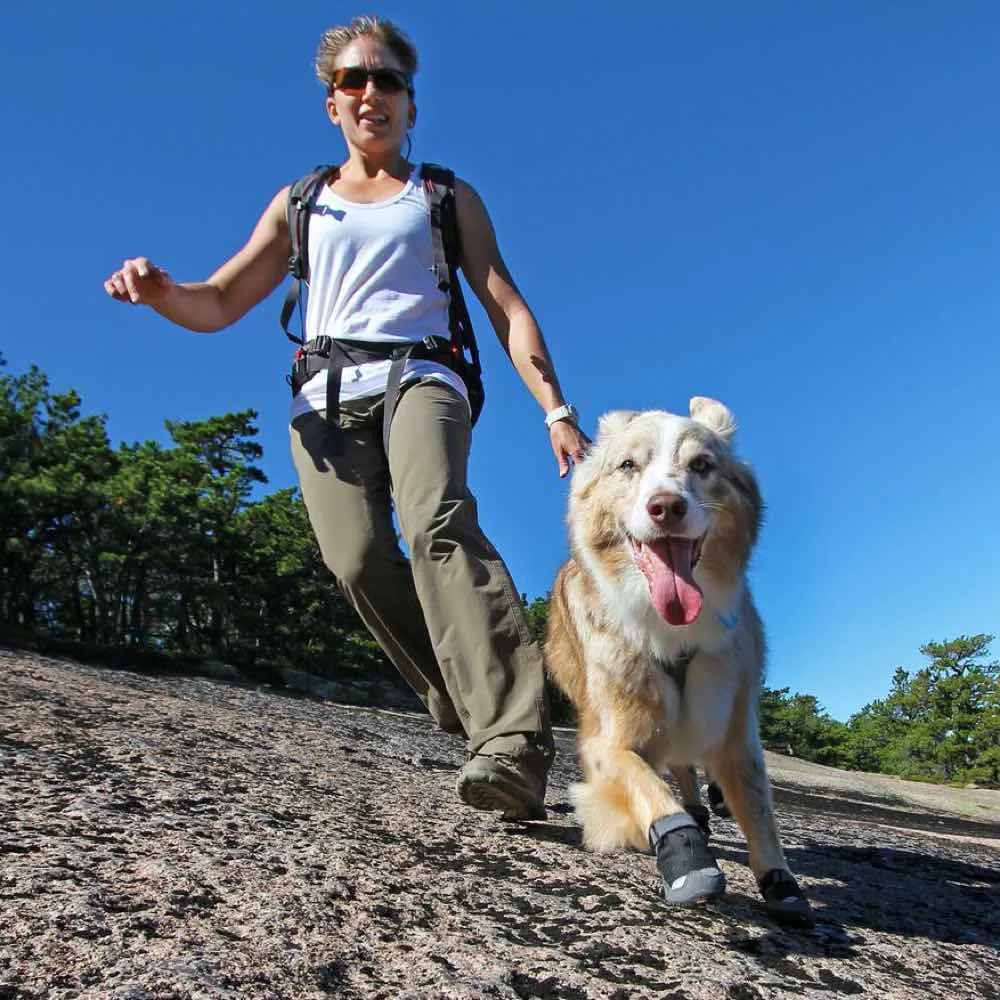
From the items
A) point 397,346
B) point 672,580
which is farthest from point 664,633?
point 397,346

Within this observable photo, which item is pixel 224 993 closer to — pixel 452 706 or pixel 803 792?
pixel 452 706

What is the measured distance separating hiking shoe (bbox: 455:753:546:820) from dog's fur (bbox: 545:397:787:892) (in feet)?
0.58

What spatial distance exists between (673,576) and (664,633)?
276 mm

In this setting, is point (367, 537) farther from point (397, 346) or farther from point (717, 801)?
point (717, 801)

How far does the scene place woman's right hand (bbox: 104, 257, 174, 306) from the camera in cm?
380

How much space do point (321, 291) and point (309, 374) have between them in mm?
400

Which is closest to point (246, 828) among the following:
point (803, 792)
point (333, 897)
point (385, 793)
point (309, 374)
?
point (333, 897)

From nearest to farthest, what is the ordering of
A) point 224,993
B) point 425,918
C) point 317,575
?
point 224,993 < point 425,918 < point 317,575

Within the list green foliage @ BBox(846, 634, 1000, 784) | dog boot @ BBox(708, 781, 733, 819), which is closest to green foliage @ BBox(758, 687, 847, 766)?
green foliage @ BBox(846, 634, 1000, 784)

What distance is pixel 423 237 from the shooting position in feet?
13.0

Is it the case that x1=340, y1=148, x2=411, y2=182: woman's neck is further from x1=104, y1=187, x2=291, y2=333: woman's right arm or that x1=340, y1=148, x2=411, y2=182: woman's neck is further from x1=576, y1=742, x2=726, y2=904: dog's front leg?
x1=576, y1=742, x2=726, y2=904: dog's front leg

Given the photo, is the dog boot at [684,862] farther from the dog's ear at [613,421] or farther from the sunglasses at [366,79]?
the sunglasses at [366,79]

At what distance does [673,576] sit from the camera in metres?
3.30

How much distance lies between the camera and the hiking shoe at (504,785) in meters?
3.30
